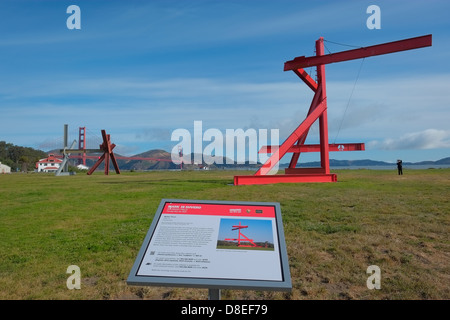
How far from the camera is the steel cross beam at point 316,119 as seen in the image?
16.2 metres

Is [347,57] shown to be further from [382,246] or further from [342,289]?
[342,289]

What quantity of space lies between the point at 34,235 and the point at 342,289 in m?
5.88

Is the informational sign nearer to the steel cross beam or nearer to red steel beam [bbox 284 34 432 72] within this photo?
the steel cross beam

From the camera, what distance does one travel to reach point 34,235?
681 cm

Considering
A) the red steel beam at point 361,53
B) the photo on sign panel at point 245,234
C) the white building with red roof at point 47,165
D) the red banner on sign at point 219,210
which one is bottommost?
the white building with red roof at point 47,165

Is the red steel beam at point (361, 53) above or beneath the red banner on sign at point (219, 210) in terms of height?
above

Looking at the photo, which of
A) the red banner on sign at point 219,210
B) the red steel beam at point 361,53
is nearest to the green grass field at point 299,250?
the red banner on sign at point 219,210

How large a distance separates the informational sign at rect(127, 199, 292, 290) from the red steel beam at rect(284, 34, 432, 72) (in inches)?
593

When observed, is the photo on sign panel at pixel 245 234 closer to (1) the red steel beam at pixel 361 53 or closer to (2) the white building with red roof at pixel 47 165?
(1) the red steel beam at pixel 361 53

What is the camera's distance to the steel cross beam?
53.2 ft

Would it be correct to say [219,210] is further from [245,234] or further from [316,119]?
[316,119]

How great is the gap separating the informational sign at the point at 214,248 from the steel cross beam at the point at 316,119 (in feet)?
42.9

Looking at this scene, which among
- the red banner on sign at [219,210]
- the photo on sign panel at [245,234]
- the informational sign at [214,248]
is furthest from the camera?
the red banner on sign at [219,210]

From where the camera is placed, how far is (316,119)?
60.8ft
